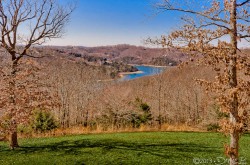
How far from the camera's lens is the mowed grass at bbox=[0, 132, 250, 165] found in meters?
13.6

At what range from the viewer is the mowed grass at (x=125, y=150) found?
13633mm

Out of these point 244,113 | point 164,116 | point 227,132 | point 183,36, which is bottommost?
point 164,116

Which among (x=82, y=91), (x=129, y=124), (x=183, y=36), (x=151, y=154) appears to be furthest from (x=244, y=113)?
(x=82, y=91)

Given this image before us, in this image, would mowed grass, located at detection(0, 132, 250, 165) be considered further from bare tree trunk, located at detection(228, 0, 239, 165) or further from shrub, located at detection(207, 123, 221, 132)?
bare tree trunk, located at detection(228, 0, 239, 165)

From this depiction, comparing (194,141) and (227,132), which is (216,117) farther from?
(227,132)

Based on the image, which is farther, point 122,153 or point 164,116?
point 164,116

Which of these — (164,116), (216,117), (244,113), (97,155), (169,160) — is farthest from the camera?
(164,116)

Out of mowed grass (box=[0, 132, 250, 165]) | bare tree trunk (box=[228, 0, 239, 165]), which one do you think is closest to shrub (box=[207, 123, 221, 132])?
mowed grass (box=[0, 132, 250, 165])

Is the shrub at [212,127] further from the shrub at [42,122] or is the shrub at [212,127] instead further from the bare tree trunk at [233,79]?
the bare tree trunk at [233,79]

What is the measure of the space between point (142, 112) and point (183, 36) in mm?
18241

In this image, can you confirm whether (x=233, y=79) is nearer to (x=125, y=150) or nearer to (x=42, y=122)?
(x=125, y=150)

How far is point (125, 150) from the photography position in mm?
15477

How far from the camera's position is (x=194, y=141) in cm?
1762

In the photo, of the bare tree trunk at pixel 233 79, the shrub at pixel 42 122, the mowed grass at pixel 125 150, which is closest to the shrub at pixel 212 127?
the mowed grass at pixel 125 150
